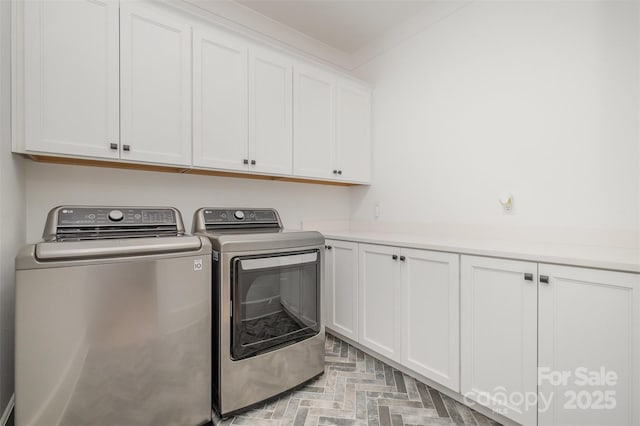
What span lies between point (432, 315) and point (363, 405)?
0.67 metres

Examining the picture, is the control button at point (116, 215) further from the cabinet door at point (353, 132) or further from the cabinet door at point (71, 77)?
the cabinet door at point (353, 132)

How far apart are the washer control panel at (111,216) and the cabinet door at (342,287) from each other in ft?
4.23

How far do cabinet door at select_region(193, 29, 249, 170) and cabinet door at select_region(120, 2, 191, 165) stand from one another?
62 mm

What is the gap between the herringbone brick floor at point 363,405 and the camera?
1.52 meters

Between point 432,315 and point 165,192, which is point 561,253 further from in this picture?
point 165,192

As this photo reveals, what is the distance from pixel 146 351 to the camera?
1.29m

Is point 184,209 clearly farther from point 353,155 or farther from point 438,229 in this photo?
point 438,229

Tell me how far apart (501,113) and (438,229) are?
0.94 metres

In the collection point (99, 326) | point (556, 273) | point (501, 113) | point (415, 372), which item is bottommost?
point (415, 372)

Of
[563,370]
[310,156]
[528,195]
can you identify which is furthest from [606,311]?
[310,156]

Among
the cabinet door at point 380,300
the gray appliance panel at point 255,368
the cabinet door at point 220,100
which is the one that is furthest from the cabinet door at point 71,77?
the cabinet door at point 380,300

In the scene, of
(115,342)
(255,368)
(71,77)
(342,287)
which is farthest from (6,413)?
(342,287)

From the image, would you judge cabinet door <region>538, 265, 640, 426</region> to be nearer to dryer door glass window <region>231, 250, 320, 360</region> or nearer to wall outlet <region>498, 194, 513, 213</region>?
wall outlet <region>498, 194, 513, 213</region>

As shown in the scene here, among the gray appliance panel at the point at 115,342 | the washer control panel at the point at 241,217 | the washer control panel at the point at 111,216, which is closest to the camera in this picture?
the gray appliance panel at the point at 115,342
